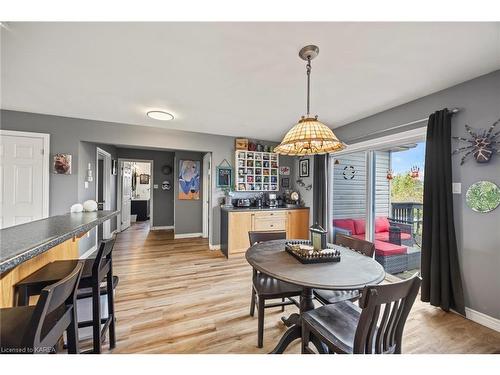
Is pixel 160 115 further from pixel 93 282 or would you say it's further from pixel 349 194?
pixel 349 194

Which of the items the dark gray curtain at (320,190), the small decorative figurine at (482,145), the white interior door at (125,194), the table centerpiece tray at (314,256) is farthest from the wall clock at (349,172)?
the white interior door at (125,194)

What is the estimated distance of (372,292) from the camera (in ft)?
3.12

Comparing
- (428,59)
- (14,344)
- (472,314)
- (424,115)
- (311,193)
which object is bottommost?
(472,314)

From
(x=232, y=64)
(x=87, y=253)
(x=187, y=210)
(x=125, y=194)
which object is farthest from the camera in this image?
(x=125, y=194)

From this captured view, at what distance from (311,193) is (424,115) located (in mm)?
2275

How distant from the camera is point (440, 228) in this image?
2.24 metres

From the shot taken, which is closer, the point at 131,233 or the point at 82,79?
the point at 82,79

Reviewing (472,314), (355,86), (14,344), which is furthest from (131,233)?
(472,314)

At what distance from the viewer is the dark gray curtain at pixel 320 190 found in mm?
3939

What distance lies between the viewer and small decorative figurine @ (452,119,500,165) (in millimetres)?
1941

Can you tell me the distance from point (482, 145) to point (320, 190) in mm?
2247

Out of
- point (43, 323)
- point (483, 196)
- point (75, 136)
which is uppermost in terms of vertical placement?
point (75, 136)

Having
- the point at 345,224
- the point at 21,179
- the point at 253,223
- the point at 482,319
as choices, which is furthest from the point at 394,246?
the point at 21,179
